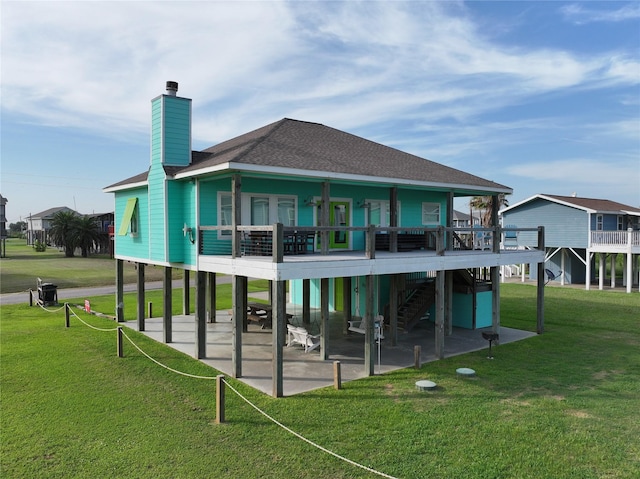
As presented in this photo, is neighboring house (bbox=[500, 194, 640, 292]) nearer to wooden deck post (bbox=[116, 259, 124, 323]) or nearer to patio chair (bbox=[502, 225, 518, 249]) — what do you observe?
patio chair (bbox=[502, 225, 518, 249])

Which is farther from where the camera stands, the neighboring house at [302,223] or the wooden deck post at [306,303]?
the wooden deck post at [306,303]

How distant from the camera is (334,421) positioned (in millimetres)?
9133

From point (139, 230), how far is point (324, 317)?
7.86 m

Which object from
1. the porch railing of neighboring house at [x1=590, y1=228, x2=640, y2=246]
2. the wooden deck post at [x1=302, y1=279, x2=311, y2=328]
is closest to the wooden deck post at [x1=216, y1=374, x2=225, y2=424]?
the wooden deck post at [x1=302, y1=279, x2=311, y2=328]

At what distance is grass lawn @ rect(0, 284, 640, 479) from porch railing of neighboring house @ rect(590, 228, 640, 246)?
701 inches

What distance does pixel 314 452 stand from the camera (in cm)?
785

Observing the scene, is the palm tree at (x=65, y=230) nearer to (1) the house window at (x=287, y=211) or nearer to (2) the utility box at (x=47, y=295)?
(2) the utility box at (x=47, y=295)

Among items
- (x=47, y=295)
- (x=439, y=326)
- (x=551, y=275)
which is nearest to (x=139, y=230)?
(x=439, y=326)

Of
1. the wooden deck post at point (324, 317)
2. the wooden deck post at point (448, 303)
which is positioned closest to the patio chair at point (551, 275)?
the wooden deck post at point (448, 303)

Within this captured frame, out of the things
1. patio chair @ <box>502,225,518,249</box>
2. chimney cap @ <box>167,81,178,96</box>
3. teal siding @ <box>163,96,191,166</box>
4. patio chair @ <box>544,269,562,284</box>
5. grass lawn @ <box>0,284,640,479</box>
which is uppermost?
chimney cap @ <box>167,81,178,96</box>

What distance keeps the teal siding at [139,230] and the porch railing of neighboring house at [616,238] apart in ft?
91.9

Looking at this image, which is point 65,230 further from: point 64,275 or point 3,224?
point 64,275

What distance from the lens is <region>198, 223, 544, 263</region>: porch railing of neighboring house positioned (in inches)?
447

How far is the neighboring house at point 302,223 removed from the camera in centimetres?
1188
